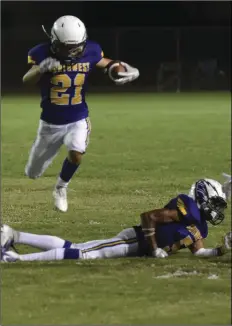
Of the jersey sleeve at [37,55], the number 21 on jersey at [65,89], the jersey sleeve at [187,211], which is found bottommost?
the jersey sleeve at [187,211]

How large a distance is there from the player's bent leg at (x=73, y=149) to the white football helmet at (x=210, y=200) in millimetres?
1995

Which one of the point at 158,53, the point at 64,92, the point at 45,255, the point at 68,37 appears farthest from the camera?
the point at 158,53

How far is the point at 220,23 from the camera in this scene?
1692 inches

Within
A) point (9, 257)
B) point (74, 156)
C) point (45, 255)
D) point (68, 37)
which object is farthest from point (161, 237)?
point (68, 37)

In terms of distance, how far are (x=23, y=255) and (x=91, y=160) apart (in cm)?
816

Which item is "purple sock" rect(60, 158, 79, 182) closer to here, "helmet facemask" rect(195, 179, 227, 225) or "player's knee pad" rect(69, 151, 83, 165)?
"player's knee pad" rect(69, 151, 83, 165)

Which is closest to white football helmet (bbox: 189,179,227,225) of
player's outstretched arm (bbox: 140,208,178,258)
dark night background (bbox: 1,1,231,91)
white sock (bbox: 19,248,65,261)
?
player's outstretched arm (bbox: 140,208,178,258)

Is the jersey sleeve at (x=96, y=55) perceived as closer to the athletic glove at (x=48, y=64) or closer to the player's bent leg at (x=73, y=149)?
the athletic glove at (x=48, y=64)

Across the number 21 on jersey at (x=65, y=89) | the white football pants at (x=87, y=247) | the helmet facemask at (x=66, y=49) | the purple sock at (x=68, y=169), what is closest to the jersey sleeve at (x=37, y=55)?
the helmet facemask at (x=66, y=49)

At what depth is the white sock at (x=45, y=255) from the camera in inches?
315

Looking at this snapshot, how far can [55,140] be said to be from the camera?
9.94 metres

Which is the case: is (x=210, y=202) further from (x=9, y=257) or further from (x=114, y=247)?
(x=9, y=257)

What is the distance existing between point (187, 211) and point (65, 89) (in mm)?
2402

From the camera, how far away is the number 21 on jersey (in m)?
9.64
